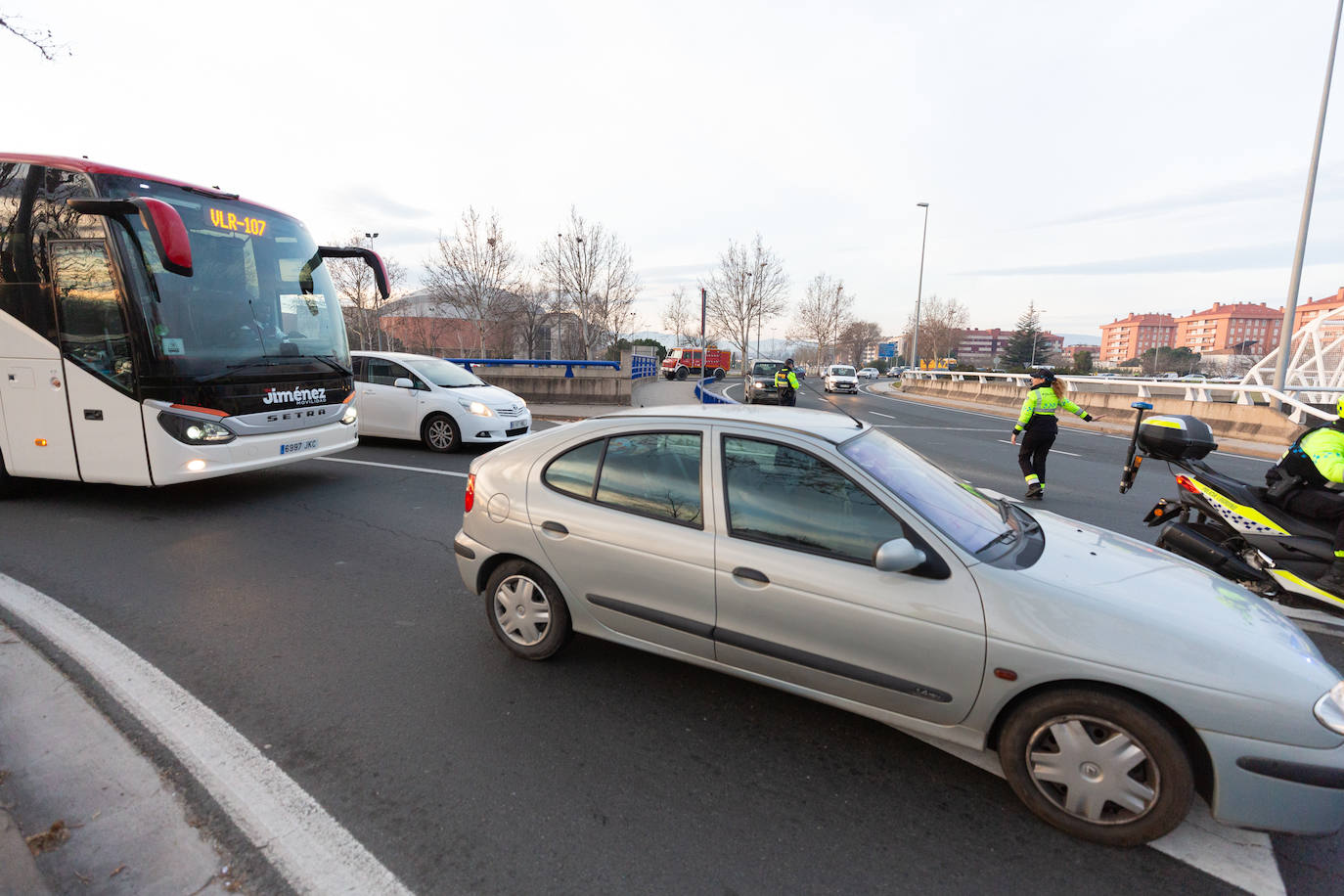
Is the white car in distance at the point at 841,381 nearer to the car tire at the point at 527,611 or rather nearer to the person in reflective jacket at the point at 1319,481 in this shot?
the person in reflective jacket at the point at 1319,481

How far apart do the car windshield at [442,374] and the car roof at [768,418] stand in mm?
7677

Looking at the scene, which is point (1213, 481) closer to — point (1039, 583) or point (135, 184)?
point (1039, 583)

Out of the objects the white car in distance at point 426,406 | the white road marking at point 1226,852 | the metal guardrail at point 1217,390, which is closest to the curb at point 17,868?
the white road marking at point 1226,852

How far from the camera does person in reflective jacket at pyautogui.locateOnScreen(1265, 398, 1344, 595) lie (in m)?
4.19

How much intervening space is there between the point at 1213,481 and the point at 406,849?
19.3 ft

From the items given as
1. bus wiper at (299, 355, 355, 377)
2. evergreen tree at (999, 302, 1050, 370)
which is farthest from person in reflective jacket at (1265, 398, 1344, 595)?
evergreen tree at (999, 302, 1050, 370)

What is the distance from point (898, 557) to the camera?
2.52 metres

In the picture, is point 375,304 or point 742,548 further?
point 375,304

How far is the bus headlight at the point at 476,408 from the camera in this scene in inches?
395

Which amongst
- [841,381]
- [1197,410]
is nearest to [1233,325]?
[841,381]

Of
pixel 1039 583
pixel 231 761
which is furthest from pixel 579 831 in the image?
pixel 1039 583

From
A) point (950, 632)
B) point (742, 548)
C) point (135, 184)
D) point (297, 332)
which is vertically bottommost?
point (950, 632)

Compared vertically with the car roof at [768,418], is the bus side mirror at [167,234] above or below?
above

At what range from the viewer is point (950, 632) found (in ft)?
8.19
